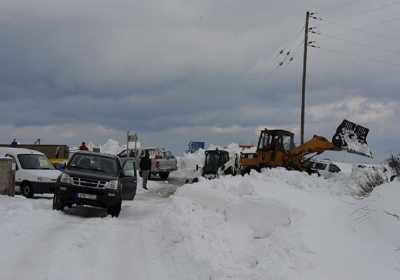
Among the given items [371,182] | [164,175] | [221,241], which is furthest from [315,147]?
[221,241]

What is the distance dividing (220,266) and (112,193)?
23.8 feet

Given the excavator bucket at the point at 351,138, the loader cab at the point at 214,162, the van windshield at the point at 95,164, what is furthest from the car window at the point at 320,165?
the van windshield at the point at 95,164

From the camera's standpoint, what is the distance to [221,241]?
32.0 ft

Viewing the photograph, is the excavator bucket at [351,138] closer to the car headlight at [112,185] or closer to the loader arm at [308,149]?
the loader arm at [308,149]

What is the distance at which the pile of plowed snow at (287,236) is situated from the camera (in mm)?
8008

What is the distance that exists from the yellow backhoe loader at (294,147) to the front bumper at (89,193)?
48.5ft

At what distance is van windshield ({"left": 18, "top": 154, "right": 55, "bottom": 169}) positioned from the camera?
65.7ft

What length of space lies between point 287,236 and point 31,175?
41.0ft

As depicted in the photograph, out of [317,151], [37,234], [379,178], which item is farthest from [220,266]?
[317,151]

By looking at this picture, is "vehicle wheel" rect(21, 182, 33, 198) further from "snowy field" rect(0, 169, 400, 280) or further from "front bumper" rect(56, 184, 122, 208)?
"snowy field" rect(0, 169, 400, 280)

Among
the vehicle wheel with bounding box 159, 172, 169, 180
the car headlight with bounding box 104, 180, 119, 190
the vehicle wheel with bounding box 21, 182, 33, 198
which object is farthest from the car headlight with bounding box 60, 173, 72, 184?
the vehicle wheel with bounding box 159, 172, 169, 180

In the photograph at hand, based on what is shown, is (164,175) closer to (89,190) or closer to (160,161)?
(160,161)

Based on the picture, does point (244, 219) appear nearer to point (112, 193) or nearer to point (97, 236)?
point (97, 236)

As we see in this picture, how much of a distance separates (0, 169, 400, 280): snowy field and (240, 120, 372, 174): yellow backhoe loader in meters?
14.0
